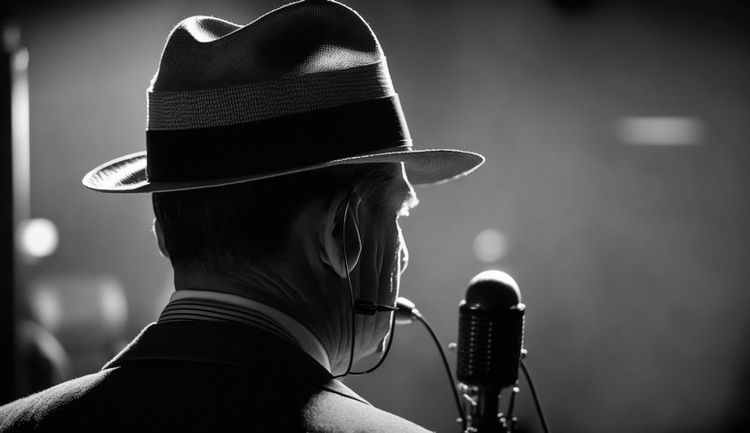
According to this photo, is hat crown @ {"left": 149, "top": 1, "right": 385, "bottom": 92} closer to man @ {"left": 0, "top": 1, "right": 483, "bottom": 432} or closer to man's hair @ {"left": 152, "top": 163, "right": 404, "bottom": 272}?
man @ {"left": 0, "top": 1, "right": 483, "bottom": 432}

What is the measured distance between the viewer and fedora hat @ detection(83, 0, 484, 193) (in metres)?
0.88

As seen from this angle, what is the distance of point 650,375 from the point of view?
4613mm

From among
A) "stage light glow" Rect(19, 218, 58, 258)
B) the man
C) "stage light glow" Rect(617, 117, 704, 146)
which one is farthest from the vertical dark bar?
"stage light glow" Rect(617, 117, 704, 146)

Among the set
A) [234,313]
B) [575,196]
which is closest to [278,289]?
[234,313]

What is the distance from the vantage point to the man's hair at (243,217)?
880mm

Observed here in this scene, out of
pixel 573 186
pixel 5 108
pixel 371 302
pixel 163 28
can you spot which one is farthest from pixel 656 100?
pixel 371 302

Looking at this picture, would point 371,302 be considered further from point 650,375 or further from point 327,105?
point 650,375

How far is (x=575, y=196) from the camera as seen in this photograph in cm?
470

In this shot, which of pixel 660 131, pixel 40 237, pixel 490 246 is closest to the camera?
pixel 660 131

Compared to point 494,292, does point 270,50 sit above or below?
above

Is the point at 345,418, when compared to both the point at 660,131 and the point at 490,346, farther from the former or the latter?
the point at 660,131

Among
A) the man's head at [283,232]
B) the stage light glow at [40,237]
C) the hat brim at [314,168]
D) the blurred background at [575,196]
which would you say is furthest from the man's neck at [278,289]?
the stage light glow at [40,237]

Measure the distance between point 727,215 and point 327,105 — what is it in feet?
14.1

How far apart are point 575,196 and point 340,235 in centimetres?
402
